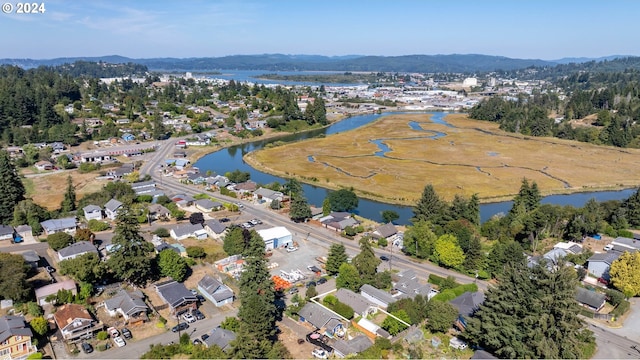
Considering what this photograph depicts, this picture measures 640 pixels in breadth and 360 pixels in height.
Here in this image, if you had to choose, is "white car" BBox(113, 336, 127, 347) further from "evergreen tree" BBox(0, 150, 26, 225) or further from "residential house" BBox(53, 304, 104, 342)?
"evergreen tree" BBox(0, 150, 26, 225)

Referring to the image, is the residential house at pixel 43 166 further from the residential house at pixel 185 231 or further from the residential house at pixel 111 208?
the residential house at pixel 185 231

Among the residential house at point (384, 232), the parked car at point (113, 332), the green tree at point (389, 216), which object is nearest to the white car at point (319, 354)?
the parked car at point (113, 332)

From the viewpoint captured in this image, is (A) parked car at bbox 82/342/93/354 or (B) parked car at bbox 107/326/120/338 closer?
(A) parked car at bbox 82/342/93/354

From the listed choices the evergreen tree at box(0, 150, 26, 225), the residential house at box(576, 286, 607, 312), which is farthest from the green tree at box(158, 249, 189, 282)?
the residential house at box(576, 286, 607, 312)

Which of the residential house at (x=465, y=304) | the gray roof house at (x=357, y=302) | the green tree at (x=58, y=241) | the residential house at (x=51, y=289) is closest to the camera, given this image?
the residential house at (x=465, y=304)

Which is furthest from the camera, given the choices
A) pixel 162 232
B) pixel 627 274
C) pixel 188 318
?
pixel 162 232

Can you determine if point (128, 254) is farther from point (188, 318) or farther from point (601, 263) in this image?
point (601, 263)

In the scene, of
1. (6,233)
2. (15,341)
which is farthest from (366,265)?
(6,233)
